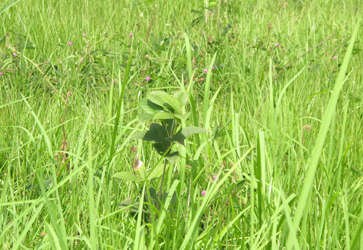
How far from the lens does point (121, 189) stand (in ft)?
4.29

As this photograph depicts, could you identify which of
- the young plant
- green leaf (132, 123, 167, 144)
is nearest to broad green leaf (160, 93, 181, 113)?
the young plant

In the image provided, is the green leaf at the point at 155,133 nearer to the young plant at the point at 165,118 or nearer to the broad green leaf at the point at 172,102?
the young plant at the point at 165,118

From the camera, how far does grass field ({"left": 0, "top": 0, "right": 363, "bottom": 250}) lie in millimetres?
957

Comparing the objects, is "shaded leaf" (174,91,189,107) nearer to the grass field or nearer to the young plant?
the young plant

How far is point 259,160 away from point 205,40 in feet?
6.29

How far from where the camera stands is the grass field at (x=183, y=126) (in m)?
0.96

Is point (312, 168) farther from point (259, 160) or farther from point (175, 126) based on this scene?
point (175, 126)

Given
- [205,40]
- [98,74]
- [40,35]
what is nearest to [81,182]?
[98,74]

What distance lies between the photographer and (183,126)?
3.92ft

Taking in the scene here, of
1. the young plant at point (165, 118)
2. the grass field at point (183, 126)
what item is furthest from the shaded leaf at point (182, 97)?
the grass field at point (183, 126)

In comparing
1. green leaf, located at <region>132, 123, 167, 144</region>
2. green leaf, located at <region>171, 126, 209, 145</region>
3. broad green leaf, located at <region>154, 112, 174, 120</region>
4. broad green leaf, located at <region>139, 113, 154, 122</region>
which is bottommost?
green leaf, located at <region>132, 123, 167, 144</region>

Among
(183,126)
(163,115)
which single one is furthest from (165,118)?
(183,126)

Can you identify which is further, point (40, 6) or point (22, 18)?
point (40, 6)

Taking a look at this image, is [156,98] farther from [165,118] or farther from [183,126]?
[183,126]
